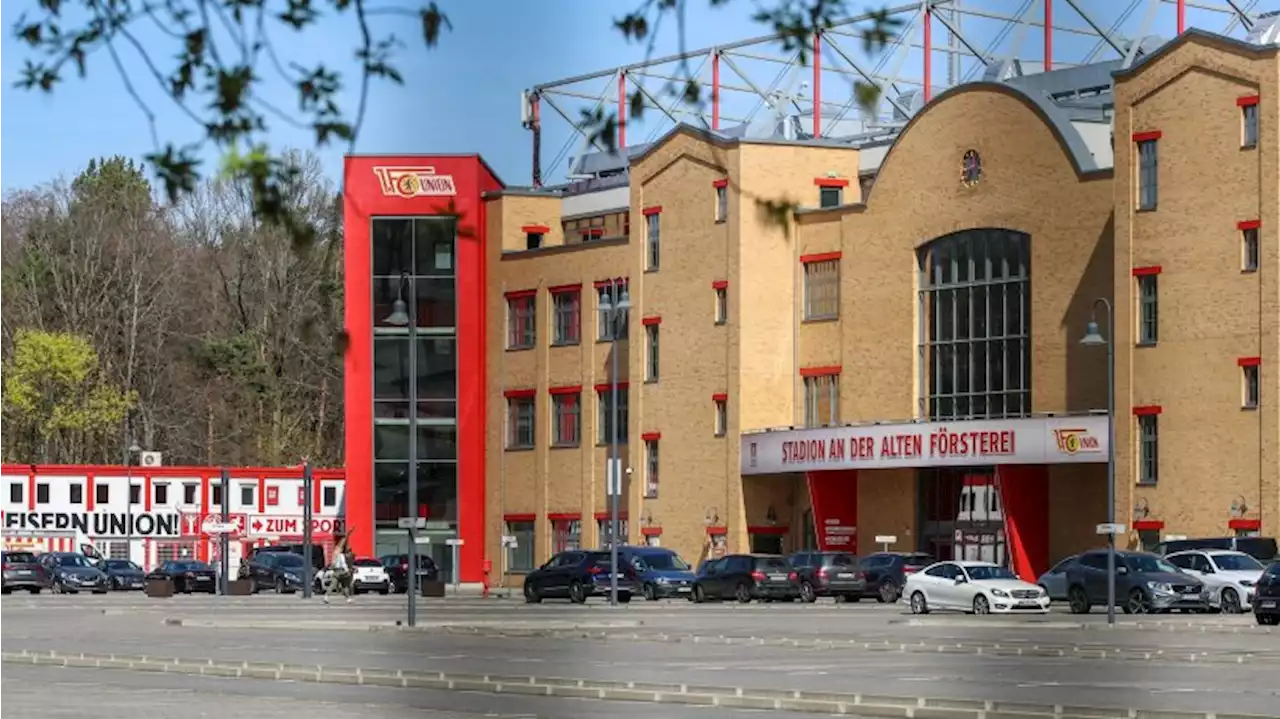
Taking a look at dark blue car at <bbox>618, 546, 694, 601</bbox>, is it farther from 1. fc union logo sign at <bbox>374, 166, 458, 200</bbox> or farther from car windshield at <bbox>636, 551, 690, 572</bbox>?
1. fc union logo sign at <bbox>374, 166, 458, 200</bbox>

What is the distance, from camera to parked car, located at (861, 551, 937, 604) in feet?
228

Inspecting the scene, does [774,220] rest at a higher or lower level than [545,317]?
lower

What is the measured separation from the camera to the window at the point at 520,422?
9519cm

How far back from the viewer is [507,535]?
9431 centimetres

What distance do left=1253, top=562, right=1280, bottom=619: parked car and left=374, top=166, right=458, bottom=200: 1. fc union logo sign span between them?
46554 mm

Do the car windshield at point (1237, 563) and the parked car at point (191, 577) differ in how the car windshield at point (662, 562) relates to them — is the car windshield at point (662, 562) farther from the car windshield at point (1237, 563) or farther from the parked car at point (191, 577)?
the parked car at point (191, 577)

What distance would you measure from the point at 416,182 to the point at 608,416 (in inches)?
422

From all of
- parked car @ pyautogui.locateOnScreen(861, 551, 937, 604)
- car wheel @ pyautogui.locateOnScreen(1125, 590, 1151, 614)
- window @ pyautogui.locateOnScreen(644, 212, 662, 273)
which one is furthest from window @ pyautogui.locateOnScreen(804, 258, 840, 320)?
car wheel @ pyautogui.locateOnScreen(1125, 590, 1151, 614)

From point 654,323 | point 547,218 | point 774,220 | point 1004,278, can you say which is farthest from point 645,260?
point 774,220

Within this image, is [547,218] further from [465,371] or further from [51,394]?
[51,394]

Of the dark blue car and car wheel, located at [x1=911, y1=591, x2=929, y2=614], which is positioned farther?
the dark blue car

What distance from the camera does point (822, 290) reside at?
8400 centimetres

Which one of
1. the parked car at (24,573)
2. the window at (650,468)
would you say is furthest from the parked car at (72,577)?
the window at (650,468)

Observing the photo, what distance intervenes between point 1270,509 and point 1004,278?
13861 mm
